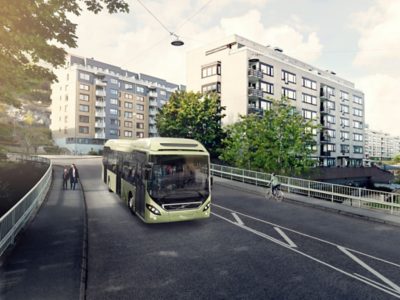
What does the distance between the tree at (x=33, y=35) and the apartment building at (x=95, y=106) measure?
56206mm

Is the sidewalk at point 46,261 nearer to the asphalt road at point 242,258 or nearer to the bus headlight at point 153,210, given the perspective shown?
the asphalt road at point 242,258

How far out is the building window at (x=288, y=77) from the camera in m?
43.2

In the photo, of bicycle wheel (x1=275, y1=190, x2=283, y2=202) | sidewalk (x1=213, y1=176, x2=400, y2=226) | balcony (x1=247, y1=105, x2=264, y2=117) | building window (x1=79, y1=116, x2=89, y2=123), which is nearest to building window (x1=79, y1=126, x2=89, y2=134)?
building window (x1=79, y1=116, x2=89, y2=123)

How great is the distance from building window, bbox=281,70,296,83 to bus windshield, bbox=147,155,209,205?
36640mm

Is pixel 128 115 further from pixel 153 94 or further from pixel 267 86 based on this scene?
pixel 267 86

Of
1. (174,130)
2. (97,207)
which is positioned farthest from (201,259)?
(174,130)

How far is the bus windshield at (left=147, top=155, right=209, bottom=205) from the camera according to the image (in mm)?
9844

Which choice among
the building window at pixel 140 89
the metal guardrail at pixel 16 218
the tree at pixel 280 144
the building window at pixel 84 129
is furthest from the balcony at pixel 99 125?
the metal guardrail at pixel 16 218

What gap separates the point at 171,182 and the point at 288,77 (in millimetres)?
38950

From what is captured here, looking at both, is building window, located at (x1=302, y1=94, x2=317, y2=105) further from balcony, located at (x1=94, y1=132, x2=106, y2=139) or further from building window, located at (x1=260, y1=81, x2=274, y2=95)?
balcony, located at (x1=94, y1=132, x2=106, y2=139)

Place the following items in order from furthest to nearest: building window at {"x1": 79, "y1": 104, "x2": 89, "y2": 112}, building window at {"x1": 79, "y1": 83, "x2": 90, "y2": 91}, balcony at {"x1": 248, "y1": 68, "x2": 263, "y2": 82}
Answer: building window at {"x1": 79, "y1": 83, "x2": 90, "y2": 91}
building window at {"x1": 79, "y1": 104, "x2": 89, "y2": 112}
balcony at {"x1": 248, "y1": 68, "x2": 263, "y2": 82}

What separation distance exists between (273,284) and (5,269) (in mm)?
6111

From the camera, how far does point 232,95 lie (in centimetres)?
3881

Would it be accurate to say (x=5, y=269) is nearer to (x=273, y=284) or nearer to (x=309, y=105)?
(x=273, y=284)
